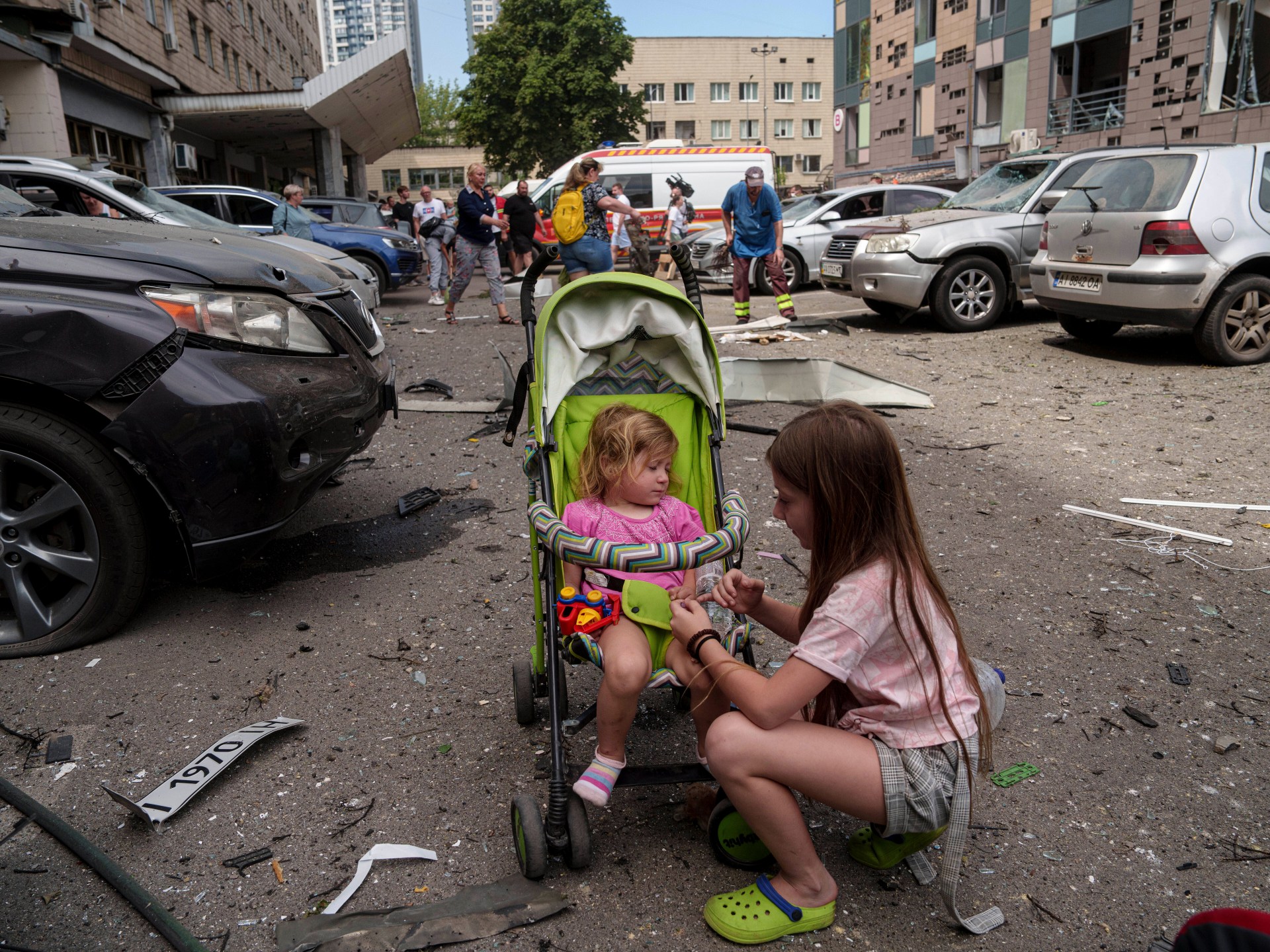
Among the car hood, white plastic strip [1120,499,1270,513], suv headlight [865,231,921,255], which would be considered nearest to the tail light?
suv headlight [865,231,921,255]

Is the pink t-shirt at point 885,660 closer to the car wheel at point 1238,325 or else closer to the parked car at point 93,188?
the car wheel at point 1238,325

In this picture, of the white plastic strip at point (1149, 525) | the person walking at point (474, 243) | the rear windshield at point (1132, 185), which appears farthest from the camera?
the person walking at point (474, 243)

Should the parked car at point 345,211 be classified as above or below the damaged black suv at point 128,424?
above

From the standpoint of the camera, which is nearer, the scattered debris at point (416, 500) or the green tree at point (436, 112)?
the scattered debris at point (416, 500)

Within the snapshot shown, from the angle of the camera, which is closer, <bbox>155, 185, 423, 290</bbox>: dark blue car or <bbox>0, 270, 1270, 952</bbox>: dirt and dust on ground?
<bbox>0, 270, 1270, 952</bbox>: dirt and dust on ground

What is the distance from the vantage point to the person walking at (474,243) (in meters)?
12.8

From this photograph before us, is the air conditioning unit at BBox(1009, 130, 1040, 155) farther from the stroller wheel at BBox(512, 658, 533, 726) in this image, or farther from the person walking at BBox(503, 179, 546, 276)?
the stroller wheel at BBox(512, 658, 533, 726)

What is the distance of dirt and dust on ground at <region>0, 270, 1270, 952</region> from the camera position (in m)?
2.43

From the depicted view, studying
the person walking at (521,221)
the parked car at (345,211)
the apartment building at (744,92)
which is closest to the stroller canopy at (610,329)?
the person walking at (521,221)

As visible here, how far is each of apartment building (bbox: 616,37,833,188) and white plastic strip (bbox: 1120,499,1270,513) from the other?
248 ft

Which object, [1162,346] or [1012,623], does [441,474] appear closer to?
[1012,623]

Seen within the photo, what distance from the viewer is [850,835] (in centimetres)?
271

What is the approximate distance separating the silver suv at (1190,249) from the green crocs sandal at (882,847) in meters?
7.35

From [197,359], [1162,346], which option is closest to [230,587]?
[197,359]
